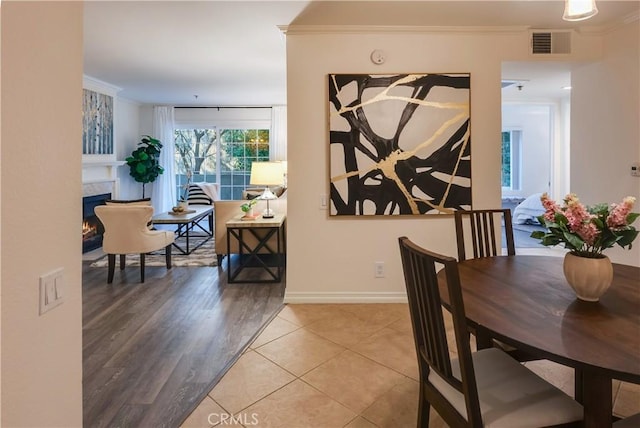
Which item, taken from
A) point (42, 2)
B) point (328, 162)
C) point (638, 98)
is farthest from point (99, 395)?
point (638, 98)

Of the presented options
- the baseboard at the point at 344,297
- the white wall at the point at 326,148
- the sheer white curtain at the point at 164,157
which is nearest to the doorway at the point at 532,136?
the white wall at the point at 326,148

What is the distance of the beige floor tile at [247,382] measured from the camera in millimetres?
2061

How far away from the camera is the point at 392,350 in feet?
8.57

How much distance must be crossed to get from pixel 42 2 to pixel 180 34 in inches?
122

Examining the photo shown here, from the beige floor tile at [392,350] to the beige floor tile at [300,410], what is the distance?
538 mm

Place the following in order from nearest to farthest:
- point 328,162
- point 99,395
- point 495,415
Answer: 1. point 495,415
2. point 99,395
3. point 328,162

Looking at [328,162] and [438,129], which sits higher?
[438,129]

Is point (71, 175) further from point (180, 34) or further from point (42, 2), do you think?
point (180, 34)

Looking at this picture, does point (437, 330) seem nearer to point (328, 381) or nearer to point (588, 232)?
point (588, 232)

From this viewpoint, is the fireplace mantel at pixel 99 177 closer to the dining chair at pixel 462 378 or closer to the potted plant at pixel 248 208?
the potted plant at pixel 248 208

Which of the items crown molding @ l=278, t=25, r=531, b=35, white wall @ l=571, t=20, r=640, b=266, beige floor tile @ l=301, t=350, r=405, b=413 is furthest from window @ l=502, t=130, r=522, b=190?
beige floor tile @ l=301, t=350, r=405, b=413

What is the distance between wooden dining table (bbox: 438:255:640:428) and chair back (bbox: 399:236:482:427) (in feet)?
0.38

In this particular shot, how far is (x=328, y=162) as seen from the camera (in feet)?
11.3

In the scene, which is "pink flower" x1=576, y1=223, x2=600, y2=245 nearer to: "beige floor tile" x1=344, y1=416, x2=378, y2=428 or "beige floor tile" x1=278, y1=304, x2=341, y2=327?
"beige floor tile" x1=344, y1=416, x2=378, y2=428
